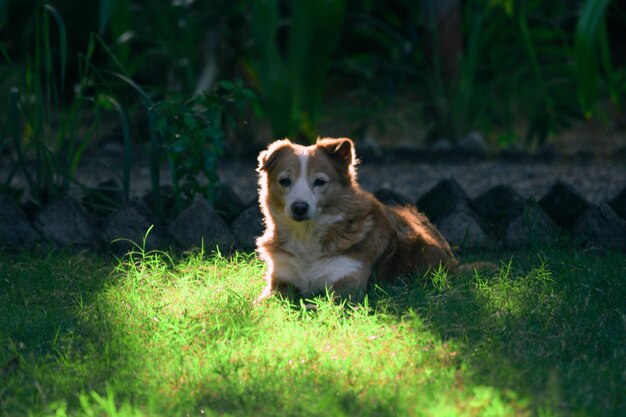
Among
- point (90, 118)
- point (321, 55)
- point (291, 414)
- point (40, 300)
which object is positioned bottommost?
point (90, 118)

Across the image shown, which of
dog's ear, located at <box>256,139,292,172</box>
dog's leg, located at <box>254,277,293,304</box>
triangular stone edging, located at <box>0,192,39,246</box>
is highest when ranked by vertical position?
dog's ear, located at <box>256,139,292,172</box>

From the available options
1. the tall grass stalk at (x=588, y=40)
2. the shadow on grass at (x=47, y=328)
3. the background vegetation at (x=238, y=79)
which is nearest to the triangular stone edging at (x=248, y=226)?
the background vegetation at (x=238, y=79)

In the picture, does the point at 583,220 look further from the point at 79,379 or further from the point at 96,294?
the point at 79,379

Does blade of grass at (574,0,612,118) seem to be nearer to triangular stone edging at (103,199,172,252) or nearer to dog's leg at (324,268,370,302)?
dog's leg at (324,268,370,302)

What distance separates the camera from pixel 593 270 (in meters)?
4.24

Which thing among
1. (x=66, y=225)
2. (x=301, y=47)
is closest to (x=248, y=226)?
(x=66, y=225)

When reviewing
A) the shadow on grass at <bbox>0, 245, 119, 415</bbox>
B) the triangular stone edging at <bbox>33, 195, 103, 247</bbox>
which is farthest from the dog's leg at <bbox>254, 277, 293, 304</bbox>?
the triangular stone edging at <bbox>33, 195, 103, 247</bbox>

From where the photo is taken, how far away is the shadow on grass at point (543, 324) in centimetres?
293

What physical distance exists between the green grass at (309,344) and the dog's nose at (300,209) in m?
0.37

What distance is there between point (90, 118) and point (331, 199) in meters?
6.57

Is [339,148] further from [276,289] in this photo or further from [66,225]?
[66,225]

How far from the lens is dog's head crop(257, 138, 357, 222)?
13.2 feet

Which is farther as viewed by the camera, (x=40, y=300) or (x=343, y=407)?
(x=40, y=300)

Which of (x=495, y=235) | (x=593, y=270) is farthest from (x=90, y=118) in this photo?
(x=593, y=270)
